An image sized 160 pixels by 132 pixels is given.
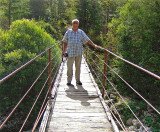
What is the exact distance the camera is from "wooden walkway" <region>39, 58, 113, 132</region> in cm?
277

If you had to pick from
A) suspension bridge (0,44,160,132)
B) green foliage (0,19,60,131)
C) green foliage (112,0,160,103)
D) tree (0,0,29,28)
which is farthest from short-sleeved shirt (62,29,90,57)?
tree (0,0,29,28)

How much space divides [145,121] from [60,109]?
26.1 ft

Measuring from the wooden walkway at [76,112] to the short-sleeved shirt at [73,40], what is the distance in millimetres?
1030

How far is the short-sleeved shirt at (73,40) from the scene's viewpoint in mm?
4262

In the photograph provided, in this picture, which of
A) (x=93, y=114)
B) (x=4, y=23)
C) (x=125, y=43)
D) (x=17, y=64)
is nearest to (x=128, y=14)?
(x=125, y=43)

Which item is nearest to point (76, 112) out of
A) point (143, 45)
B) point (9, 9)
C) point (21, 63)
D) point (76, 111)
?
point (76, 111)

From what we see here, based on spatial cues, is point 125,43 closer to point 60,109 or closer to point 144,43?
point 144,43

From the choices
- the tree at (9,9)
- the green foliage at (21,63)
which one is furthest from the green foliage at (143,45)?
the tree at (9,9)

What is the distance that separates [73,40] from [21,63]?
9461 millimetres

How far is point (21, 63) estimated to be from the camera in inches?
499

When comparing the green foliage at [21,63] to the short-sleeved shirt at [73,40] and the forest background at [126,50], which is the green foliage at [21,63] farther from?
the short-sleeved shirt at [73,40]

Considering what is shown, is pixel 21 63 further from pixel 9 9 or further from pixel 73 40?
pixel 9 9

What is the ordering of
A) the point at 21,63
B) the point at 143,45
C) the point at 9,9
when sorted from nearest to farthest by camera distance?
the point at 21,63
the point at 143,45
the point at 9,9

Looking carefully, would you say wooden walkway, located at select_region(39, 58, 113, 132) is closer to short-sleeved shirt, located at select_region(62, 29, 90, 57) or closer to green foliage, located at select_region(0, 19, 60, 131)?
short-sleeved shirt, located at select_region(62, 29, 90, 57)
